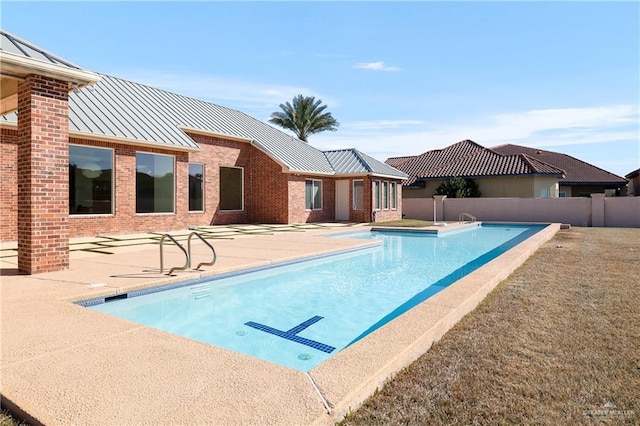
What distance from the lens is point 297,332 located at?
5.05 metres

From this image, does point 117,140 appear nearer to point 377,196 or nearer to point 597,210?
point 377,196

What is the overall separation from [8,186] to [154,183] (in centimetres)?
441

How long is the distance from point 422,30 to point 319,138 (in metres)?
22.7

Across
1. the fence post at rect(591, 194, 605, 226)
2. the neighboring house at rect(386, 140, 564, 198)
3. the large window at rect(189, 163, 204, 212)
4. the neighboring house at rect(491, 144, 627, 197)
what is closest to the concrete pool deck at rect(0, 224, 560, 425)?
the large window at rect(189, 163, 204, 212)

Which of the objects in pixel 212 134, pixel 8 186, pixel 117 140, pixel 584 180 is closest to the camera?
pixel 8 186

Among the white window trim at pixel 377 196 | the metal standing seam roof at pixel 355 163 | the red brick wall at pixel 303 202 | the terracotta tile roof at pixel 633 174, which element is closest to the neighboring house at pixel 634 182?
the terracotta tile roof at pixel 633 174

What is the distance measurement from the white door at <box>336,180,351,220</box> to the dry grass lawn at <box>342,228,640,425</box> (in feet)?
55.5

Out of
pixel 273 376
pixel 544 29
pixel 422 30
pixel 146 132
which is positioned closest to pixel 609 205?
pixel 544 29

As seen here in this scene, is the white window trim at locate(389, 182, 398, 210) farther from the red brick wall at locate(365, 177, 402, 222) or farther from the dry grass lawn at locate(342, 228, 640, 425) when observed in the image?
the dry grass lawn at locate(342, 228, 640, 425)

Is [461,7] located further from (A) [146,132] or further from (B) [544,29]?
(A) [146,132]

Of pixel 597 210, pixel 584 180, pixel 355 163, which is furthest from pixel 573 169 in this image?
pixel 355 163

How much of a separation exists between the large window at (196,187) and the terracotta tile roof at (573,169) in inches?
1116

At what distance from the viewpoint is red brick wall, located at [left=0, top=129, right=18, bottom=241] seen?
432 inches

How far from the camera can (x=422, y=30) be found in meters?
12.7
